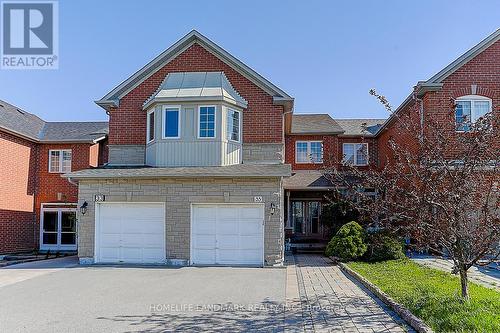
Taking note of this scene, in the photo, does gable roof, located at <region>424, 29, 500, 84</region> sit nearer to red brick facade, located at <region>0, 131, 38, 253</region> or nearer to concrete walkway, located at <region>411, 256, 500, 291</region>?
concrete walkway, located at <region>411, 256, 500, 291</region>

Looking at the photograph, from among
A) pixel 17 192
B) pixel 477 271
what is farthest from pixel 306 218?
pixel 17 192

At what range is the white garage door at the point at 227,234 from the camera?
1585 centimetres

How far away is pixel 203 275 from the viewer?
13609 mm

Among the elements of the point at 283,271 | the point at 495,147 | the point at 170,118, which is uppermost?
the point at 170,118

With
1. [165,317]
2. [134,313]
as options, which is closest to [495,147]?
[165,317]

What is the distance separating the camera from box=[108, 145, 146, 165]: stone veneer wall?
61.6 feet

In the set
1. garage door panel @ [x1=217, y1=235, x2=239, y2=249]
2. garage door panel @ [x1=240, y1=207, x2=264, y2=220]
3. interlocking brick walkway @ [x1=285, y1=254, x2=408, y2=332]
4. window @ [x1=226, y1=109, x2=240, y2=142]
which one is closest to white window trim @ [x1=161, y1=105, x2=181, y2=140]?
window @ [x1=226, y1=109, x2=240, y2=142]

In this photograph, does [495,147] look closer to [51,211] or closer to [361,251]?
[361,251]

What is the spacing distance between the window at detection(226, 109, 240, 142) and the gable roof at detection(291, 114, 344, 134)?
25.6 feet

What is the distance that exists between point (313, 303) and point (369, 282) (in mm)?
2526

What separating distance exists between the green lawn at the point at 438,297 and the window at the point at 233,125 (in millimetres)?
6889

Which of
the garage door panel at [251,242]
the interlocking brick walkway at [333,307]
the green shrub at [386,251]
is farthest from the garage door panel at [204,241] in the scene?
the green shrub at [386,251]

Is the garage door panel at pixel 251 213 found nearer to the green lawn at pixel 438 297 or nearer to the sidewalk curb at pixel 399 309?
the green lawn at pixel 438 297

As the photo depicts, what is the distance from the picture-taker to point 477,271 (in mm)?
13930
